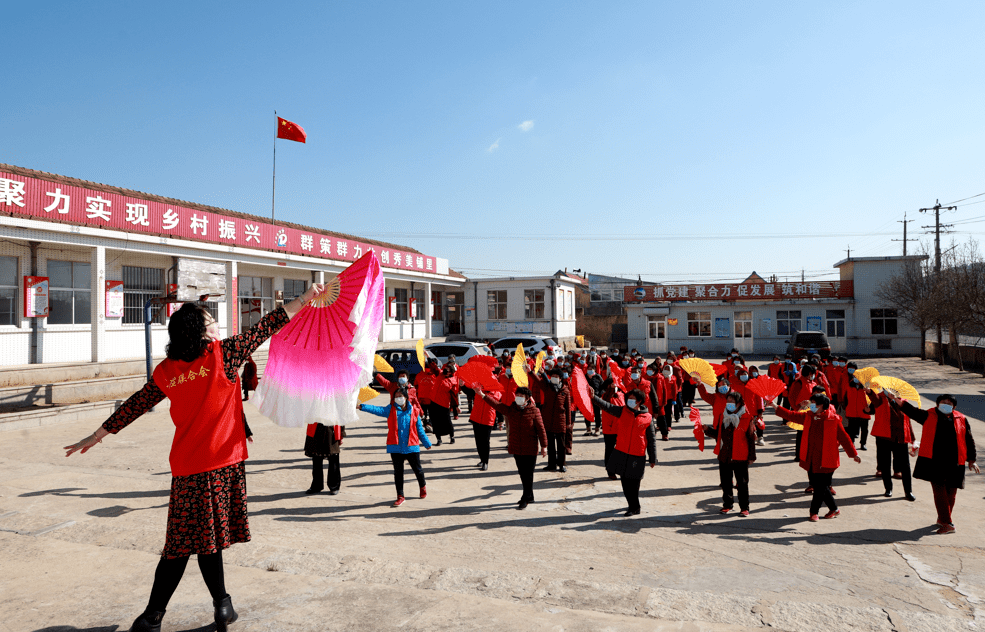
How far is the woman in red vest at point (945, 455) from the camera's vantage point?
228 inches

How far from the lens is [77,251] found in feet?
56.9

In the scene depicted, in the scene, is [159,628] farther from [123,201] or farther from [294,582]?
[123,201]

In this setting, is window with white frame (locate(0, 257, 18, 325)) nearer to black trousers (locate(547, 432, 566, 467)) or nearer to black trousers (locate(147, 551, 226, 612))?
black trousers (locate(547, 432, 566, 467))

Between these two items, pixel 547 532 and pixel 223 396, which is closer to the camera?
pixel 223 396

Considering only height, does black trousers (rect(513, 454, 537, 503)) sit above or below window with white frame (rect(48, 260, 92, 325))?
below

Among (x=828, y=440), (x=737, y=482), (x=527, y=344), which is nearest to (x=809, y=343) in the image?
(x=527, y=344)

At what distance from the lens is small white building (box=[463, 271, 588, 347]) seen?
115ft

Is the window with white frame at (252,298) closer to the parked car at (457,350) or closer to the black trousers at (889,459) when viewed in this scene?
the parked car at (457,350)

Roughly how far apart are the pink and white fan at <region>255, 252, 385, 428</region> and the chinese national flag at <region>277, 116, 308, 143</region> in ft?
50.7

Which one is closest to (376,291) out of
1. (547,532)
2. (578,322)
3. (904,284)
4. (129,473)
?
(547,532)

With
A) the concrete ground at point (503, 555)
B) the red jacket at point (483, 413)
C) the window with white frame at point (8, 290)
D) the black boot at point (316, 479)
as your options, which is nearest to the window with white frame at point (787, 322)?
the concrete ground at point (503, 555)

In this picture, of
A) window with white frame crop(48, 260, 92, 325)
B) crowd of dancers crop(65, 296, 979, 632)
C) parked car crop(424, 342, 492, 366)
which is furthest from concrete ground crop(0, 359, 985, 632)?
window with white frame crop(48, 260, 92, 325)

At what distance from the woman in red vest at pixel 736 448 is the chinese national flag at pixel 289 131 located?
51.4 feet

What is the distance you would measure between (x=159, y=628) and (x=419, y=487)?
4.04 m
